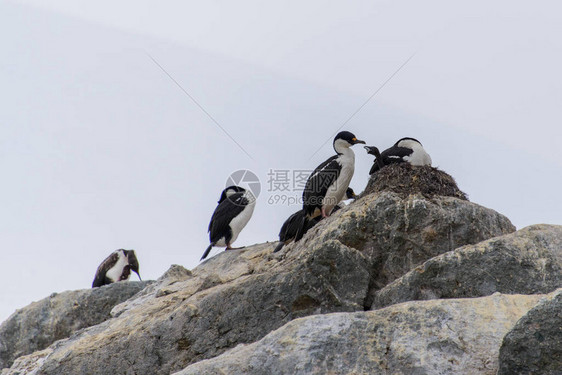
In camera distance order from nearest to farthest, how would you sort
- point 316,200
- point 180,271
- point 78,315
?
1. point 180,271
2. point 316,200
3. point 78,315

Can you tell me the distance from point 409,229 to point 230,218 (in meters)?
5.98

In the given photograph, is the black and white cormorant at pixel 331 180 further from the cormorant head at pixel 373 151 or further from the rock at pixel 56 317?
the rock at pixel 56 317

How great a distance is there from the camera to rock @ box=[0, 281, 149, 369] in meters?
12.8

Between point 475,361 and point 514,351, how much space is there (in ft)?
1.90

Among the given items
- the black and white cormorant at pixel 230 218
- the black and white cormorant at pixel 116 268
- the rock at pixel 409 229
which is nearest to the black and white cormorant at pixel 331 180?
the black and white cormorant at pixel 230 218

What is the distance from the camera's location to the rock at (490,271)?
23.6 feet

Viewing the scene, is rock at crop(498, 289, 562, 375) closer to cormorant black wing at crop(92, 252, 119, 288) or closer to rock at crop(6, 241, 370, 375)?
rock at crop(6, 241, 370, 375)

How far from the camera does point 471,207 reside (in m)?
9.16

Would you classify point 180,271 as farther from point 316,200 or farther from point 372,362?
point 372,362

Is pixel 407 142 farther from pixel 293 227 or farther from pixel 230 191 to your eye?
pixel 230 191

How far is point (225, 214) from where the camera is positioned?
14.4 m

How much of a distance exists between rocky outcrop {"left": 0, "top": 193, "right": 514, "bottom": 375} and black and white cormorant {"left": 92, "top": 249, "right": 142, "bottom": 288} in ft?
21.7

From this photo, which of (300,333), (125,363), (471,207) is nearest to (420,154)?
(471,207)

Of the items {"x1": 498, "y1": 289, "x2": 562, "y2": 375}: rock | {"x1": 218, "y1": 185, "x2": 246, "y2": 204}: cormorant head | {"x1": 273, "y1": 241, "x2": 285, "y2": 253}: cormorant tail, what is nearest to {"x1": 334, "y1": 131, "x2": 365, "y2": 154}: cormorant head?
{"x1": 273, "y1": 241, "x2": 285, "y2": 253}: cormorant tail
